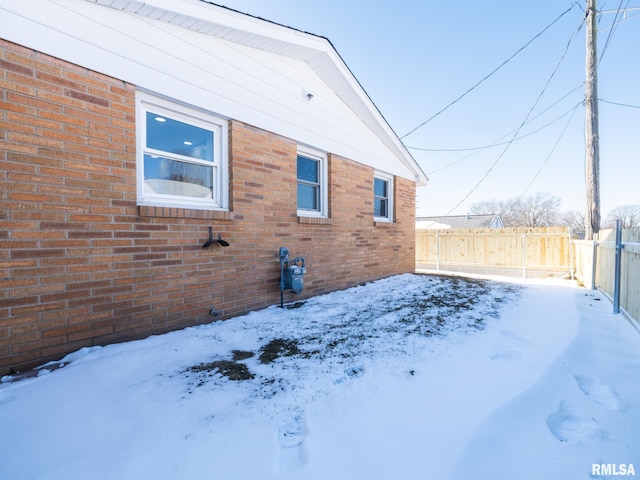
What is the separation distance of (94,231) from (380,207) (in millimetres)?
6656

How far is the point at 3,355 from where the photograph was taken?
97.3 inches

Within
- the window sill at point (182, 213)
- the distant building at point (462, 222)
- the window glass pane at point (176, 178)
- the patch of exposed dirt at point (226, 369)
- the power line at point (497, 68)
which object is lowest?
the patch of exposed dirt at point (226, 369)

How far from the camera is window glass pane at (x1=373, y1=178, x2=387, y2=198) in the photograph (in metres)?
8.14

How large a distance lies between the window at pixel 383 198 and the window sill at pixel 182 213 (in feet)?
15.9

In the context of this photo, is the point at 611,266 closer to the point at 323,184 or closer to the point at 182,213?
the point at 323,184

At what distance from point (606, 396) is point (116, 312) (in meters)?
4.33

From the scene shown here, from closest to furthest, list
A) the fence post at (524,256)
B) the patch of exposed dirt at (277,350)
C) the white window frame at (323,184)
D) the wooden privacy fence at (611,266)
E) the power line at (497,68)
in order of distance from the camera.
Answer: the patch of exposed dirt at (277,350), the wooden privacy fence at (611,266), the white window frame at (323,184), the power line at (497,68), the fence post at (524,256)

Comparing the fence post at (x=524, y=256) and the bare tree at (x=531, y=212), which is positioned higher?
the bare tree at (x=531, y=212)

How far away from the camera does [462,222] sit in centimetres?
2814

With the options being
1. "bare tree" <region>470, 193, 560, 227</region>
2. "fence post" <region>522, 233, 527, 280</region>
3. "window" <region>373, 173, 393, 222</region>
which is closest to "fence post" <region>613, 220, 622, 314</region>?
"window" <region>373, 173, 393, 222</region>

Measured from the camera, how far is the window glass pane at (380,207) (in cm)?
813

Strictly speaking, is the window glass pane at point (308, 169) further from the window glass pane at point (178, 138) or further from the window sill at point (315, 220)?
the window glass pane at point (178, 138)

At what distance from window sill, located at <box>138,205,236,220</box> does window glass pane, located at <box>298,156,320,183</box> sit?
2.05 m

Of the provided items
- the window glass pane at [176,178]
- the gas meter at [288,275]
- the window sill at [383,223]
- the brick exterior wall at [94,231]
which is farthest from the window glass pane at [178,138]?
the window sill at [383,223]
